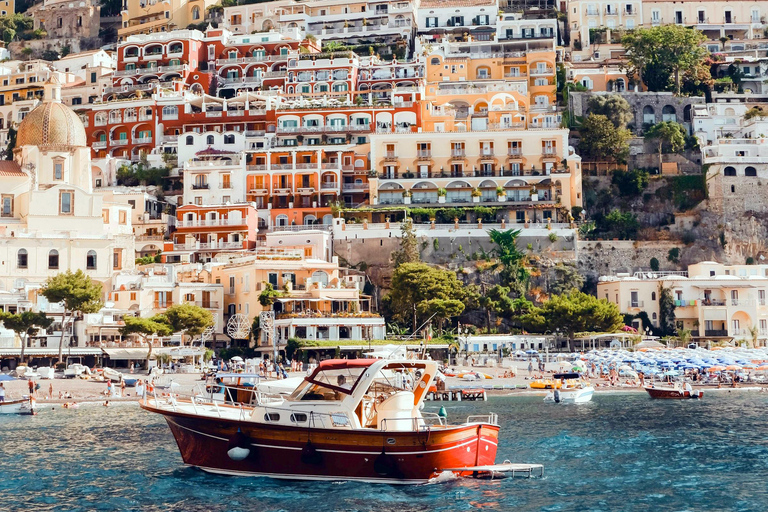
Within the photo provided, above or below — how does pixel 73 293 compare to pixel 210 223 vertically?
below

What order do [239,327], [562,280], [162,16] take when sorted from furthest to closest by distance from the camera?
[162,16] < [562,280] < [239,327]

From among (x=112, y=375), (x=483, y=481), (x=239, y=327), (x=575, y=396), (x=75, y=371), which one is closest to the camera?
(x=483, y=481)

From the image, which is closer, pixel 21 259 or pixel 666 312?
pixel 666 312

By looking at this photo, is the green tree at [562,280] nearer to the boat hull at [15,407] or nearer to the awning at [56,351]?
the awning at [56,351]

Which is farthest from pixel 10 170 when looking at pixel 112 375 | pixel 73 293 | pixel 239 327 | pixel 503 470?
pixel 503 470

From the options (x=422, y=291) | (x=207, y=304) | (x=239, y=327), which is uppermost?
(x=422, y=291)

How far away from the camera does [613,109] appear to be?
98.4m

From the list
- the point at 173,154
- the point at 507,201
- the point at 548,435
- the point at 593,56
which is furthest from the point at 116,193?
the point at 548,435

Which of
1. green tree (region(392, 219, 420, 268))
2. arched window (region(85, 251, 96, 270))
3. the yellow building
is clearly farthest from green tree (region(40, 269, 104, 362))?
the yellow building

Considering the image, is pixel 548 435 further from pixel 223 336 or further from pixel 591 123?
pixel 591 123

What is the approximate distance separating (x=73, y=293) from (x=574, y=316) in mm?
33824

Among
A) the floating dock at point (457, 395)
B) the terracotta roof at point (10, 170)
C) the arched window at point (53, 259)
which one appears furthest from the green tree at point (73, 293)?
the floating dock at point (457, 395)

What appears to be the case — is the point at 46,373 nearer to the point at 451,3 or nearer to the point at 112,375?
the point at 112,375

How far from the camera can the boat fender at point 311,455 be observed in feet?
107
